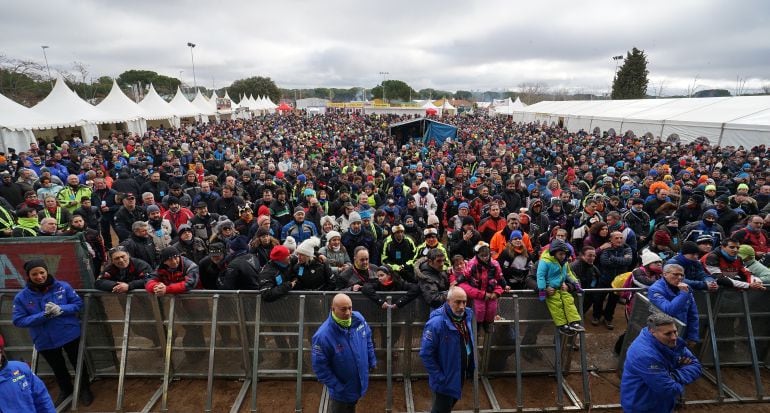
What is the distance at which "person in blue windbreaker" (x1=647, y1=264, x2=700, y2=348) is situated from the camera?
153 inches

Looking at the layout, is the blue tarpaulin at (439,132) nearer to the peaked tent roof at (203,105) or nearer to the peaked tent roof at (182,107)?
the peaked tent roof at (182,107)

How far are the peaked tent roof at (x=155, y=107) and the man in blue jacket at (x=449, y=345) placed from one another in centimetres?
3144

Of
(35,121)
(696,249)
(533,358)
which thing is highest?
(35,121)

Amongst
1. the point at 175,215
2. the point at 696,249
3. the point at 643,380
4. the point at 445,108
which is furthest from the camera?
the point at 445,108

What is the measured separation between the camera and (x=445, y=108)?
5903 centimetres

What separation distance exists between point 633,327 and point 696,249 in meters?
1.21

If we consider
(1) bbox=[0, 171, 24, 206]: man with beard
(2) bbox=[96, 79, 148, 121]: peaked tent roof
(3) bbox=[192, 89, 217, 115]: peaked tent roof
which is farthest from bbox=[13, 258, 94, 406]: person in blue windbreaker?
(3) bbox=[192, 89, 217, 115]: peaked tent roof

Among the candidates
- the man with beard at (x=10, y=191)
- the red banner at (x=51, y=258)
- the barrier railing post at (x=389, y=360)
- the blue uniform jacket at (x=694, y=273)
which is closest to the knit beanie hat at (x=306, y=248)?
the barrier railing post at (x=389, y=360)

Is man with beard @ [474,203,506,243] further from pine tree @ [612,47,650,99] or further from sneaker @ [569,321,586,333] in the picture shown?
pine tree @ [612,47,650,99]

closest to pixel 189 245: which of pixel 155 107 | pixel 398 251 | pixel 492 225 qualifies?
pixel 398 251

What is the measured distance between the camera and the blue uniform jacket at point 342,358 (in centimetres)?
329

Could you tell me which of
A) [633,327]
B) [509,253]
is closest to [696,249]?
[633,327]

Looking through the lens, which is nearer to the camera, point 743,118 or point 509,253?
point 509,253

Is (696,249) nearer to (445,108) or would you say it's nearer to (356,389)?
(356,389)
